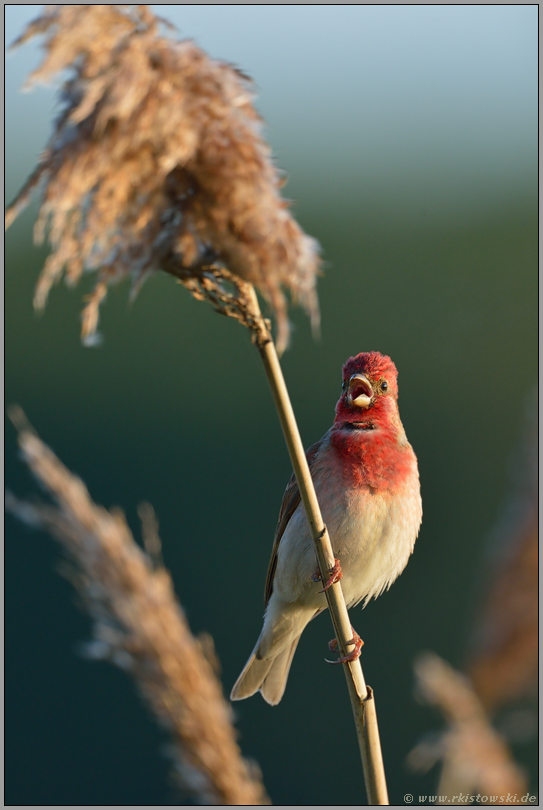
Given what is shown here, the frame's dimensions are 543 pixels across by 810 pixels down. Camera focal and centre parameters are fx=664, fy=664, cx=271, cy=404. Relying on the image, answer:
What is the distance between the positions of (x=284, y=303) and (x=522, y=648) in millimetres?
1238

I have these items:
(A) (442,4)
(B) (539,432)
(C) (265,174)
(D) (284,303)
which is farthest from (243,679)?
(A) (442,4)

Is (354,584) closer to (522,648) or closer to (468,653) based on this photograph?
(468,653)

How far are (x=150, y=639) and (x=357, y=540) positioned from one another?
73cm

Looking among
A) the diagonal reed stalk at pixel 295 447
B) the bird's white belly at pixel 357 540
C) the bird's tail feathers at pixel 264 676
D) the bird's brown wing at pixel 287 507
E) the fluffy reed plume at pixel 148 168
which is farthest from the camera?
the bird's tail feathers at pixel 264 676

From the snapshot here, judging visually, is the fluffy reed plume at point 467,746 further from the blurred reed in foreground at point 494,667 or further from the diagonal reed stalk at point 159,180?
the diagonal reed stalk at point 159,180

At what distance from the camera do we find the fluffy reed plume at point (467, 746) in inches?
58.1

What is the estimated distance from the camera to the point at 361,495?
1980mm

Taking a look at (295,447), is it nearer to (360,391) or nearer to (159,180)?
(159,180)

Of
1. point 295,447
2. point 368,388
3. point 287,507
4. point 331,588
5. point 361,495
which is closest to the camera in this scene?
point 295,447

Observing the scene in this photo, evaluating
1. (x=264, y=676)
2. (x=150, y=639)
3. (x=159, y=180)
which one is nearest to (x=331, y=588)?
(x=150, y=639)

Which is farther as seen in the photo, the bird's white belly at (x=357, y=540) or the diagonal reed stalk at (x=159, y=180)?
the bird's white belly at (x=357, y=540)

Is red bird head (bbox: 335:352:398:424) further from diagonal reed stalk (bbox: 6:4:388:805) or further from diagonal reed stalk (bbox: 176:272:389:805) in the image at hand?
diagonal reed stalk (bbox: 6:4:388:805)

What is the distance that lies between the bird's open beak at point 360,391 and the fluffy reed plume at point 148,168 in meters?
0.78

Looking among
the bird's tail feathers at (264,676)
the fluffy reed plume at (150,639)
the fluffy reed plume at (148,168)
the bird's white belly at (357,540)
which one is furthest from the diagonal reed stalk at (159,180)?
the bird's tail feathers at (264,676)
